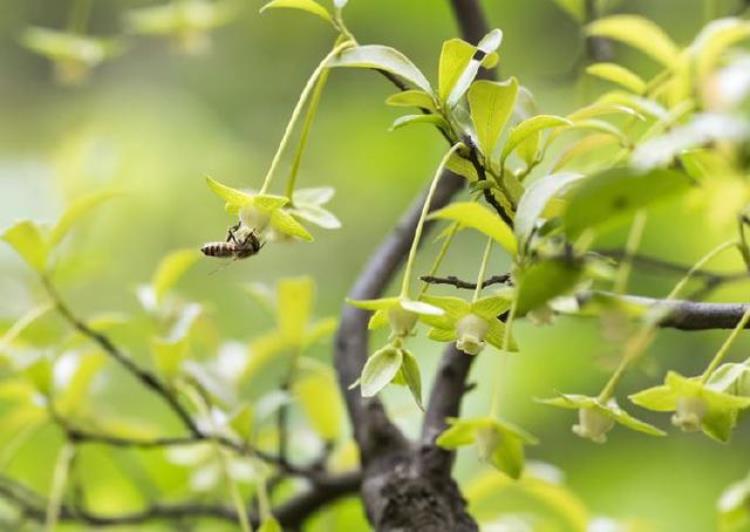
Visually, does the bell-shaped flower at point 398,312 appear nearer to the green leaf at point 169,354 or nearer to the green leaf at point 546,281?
the green leaf at point 546,281

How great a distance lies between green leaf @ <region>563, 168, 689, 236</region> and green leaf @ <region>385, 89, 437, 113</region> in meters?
0.10

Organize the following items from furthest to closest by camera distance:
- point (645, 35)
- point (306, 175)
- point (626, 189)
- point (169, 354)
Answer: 1. point (306, 175)
2. point (169, 354)
3. point (645, 35)
4. point (626, 189)

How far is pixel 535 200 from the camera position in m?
0.34

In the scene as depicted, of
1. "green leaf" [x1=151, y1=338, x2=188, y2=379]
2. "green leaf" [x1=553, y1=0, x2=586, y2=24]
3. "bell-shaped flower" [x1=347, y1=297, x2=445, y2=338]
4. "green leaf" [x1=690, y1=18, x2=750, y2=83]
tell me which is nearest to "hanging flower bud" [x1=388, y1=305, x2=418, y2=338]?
"bell-shaped flower" [x1=347, y1=297, x2=445, y2=338]

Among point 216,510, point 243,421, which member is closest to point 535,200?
point 243,421

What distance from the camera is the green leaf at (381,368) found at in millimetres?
377

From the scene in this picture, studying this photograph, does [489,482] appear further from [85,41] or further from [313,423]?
[85,41]

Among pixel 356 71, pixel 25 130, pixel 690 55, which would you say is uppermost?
pixel 356 71

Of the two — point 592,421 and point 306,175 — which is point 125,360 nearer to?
point 592,421

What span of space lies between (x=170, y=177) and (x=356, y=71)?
35 centimetres

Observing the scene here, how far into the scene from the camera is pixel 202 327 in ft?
2.30

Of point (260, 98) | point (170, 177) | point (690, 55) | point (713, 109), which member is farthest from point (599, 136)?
point (260, 98)

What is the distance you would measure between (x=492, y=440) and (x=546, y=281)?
0.08 meters

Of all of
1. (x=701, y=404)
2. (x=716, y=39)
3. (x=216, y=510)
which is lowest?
(x=216, y=510)
